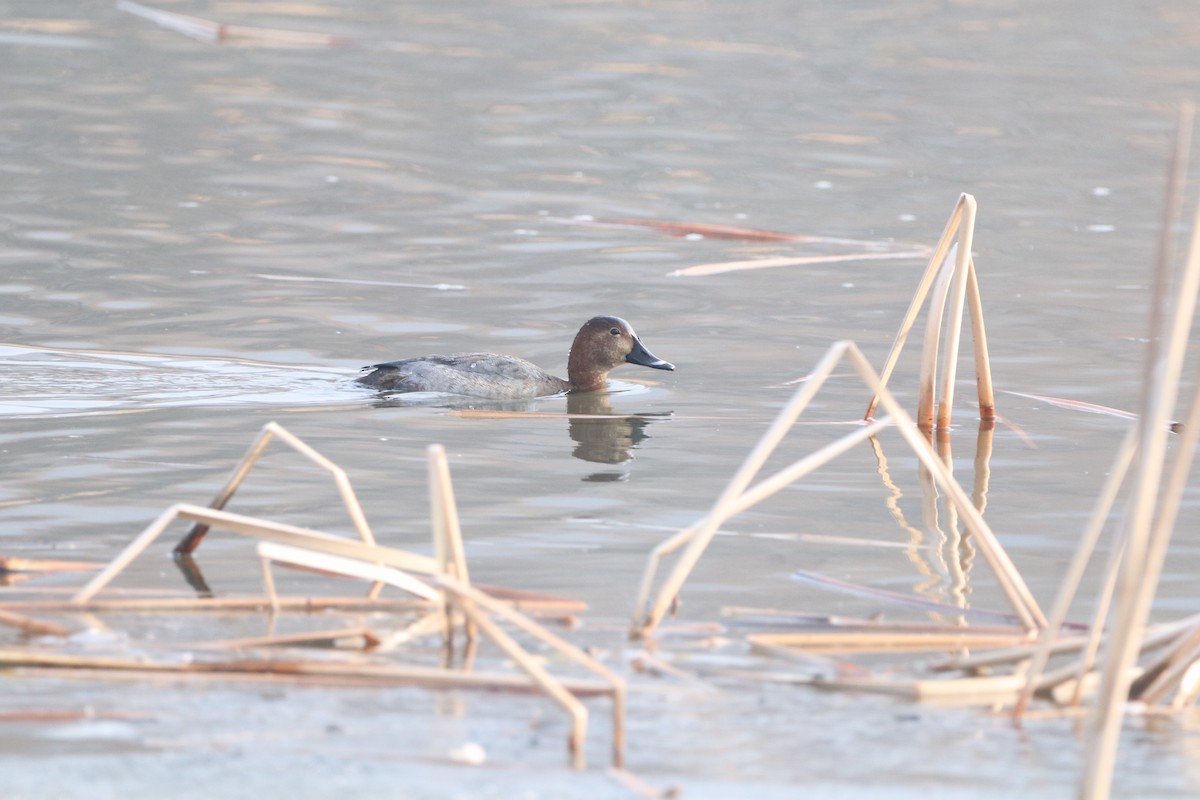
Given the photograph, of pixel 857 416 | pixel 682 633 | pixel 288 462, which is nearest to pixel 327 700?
pixel 682 633

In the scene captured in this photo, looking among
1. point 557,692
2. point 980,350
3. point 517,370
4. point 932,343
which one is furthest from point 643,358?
point 557,692

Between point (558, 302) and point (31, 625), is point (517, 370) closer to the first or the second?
point (558, 302)

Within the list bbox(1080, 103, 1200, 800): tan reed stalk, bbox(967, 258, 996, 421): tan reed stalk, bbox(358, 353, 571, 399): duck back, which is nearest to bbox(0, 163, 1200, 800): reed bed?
bbox(1080, 103, 1200, 800): tan reed stalk

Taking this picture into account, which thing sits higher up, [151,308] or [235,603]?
[151,308]

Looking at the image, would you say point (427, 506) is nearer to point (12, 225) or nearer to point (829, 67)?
point (12, 225)

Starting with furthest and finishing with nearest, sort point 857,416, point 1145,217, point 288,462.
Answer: point 1145,217 → point 857,416 → point 288,462

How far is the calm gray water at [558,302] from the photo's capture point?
189 inches

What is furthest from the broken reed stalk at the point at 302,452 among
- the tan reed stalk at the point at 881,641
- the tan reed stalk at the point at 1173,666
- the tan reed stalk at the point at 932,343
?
the tan reed stalk at the point at 932,343

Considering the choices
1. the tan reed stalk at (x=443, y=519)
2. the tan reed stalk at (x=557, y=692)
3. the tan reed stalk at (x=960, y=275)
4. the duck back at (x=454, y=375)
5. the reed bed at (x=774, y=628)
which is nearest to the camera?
the reed bed at (x=774, y=628)

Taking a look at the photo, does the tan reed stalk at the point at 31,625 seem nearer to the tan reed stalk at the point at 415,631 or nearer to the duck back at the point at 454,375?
the tan reed stalk at the point at 415,631

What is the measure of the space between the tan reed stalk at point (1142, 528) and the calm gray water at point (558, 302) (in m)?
0.55

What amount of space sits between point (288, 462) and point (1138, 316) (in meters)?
7.25

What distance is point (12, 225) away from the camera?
1577 centimetres

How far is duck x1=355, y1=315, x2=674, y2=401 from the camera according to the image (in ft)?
35.8
